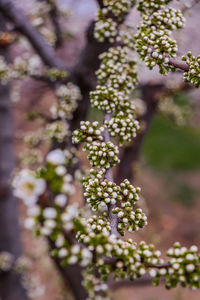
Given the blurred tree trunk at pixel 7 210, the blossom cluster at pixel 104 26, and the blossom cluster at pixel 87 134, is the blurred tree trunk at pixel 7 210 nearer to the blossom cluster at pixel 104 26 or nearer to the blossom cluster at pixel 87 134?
the blossom cluster at pixel 104 26

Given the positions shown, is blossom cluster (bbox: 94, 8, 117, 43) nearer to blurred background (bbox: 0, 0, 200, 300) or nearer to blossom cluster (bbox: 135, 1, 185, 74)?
blossom cluster (bbox: 135, 1, 185, 74)

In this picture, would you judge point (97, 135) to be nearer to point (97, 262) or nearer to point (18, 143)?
point (97, 262)

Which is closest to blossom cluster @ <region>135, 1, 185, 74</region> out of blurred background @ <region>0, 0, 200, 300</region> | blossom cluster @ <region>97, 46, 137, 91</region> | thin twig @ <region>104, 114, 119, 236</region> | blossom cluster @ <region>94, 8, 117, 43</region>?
blossom cluster @ <region>94, 8, 117, 43</region>

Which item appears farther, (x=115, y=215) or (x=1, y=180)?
(x=1, y=180)

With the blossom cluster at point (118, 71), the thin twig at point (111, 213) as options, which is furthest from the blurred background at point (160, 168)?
the thin twig at point (111, 213)

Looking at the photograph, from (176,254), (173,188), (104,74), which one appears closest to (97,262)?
(176,254)

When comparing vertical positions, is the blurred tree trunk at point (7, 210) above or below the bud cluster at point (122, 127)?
above
